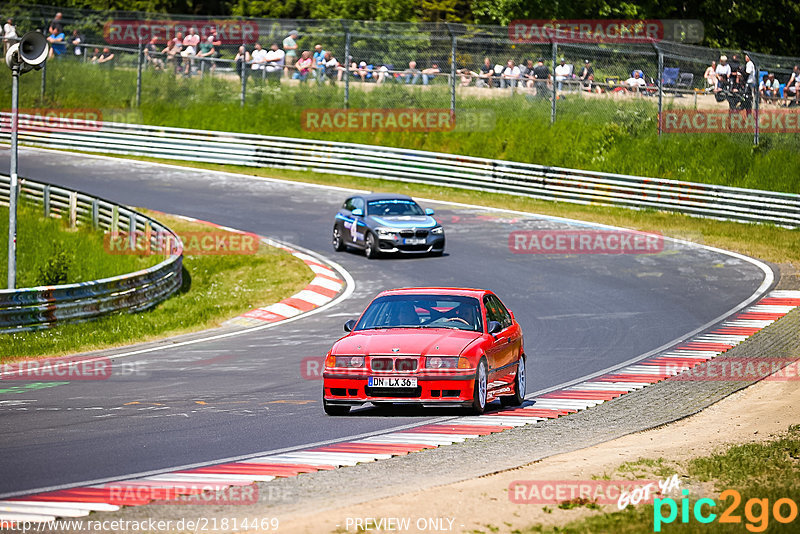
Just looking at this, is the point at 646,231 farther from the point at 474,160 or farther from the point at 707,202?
the point at 474,160

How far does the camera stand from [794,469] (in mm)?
9492

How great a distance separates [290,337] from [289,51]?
2182 cm

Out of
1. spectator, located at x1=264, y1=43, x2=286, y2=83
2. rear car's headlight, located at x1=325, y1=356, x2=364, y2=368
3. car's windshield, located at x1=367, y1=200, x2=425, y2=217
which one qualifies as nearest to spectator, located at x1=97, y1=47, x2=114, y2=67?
spectator, located at x1=264, y1=43, x2=286, y2=83

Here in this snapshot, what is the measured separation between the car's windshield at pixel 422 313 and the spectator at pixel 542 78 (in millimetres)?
22994

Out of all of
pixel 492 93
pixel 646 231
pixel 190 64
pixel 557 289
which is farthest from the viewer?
pixel 190 64

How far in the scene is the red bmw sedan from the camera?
39.1 feet

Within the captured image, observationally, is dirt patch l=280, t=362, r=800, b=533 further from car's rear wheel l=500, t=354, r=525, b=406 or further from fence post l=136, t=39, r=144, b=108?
fence post l=136, t=39, r=144, b=108

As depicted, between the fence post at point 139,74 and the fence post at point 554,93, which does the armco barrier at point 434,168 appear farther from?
the fence post at point 554,93

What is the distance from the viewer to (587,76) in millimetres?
34438

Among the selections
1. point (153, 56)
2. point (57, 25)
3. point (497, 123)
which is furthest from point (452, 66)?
point (57, 25)

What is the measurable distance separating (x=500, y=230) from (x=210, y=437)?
62.8 ft

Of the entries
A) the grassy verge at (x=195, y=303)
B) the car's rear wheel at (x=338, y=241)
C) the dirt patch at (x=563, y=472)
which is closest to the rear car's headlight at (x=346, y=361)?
the dirt patch at (x=563, y=472)

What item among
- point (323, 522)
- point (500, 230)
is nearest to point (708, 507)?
point (323, 522)

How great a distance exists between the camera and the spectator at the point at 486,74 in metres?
35.3
